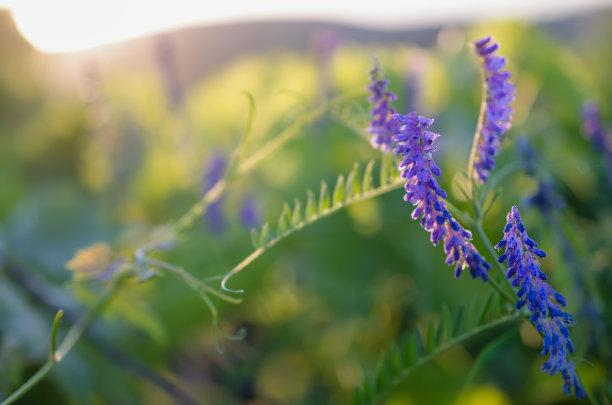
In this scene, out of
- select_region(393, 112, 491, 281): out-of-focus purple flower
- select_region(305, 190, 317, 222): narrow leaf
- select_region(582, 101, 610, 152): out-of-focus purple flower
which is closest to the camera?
select_region(393, 112, 491, 281): out-of-focus purple flower

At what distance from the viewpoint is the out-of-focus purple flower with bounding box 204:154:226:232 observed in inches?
27.8

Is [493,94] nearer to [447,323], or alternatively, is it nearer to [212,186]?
[447,323]

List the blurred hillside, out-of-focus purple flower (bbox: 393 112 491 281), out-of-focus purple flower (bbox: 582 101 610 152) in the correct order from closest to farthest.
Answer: out-of-focus purple flower (bbox: 393 112 491 281) < out-of-focus purple flower (bbox: 582 101 610 152) < the blurred hillside

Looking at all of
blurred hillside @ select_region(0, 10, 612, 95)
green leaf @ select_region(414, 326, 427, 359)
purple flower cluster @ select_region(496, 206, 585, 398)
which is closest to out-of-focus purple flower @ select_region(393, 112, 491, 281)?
purple flower cluster @ select_region(496, 206, 585, 398)

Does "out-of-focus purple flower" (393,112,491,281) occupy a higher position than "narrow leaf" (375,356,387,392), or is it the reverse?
"out-of-focus purple flower" (393,112,491,281)

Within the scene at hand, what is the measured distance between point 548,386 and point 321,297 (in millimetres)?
334

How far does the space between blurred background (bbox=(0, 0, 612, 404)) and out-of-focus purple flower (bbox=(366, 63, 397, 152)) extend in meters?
0.10

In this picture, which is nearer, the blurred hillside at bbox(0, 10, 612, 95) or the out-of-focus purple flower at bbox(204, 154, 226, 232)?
the out-of-focus purple flower at bbox(204, 154, 226, 232)

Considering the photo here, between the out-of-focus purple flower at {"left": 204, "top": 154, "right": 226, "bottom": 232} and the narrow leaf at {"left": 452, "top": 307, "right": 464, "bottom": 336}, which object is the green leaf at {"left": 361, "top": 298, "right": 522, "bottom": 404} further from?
the out-of-focus purple flower at {"left": 204, "top": 154, "right": 226, "bottom": 232}

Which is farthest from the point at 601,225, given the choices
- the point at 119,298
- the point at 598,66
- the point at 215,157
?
the point at 598,66

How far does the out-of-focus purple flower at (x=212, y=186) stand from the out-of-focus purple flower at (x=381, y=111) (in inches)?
15.1

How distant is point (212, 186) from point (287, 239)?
23cm

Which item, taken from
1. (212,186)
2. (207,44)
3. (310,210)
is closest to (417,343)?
(310,210)

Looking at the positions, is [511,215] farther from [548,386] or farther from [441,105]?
[441,105]
